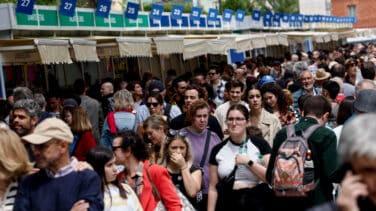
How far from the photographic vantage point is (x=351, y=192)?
2789 mm

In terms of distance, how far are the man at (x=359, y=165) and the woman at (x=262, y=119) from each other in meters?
6.60

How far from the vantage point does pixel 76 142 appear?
29.8ft

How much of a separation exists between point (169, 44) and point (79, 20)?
220 centimetres

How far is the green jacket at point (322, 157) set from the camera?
20.9 ft

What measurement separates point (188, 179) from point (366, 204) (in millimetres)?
4439

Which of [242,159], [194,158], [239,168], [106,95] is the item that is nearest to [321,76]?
[106,95]

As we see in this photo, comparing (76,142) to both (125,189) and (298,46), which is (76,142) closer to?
(125,189)

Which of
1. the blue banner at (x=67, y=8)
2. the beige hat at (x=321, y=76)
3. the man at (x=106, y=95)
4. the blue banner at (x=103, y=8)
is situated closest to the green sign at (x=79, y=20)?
the blue banner at (x=103, y=8)

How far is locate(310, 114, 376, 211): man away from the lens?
2.69 meters

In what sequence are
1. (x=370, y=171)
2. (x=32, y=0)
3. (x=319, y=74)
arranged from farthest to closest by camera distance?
(x=32, y=0), (x=319, y=74), (x=370, y=171)

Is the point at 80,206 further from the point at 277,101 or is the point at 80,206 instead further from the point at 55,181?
the point at 277,101

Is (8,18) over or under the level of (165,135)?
over

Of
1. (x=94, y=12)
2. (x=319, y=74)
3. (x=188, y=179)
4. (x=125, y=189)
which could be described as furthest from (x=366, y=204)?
(x=94, y=12)

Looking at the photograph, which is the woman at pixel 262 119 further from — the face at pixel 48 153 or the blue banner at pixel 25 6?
the blue banner at pixel 25 6
